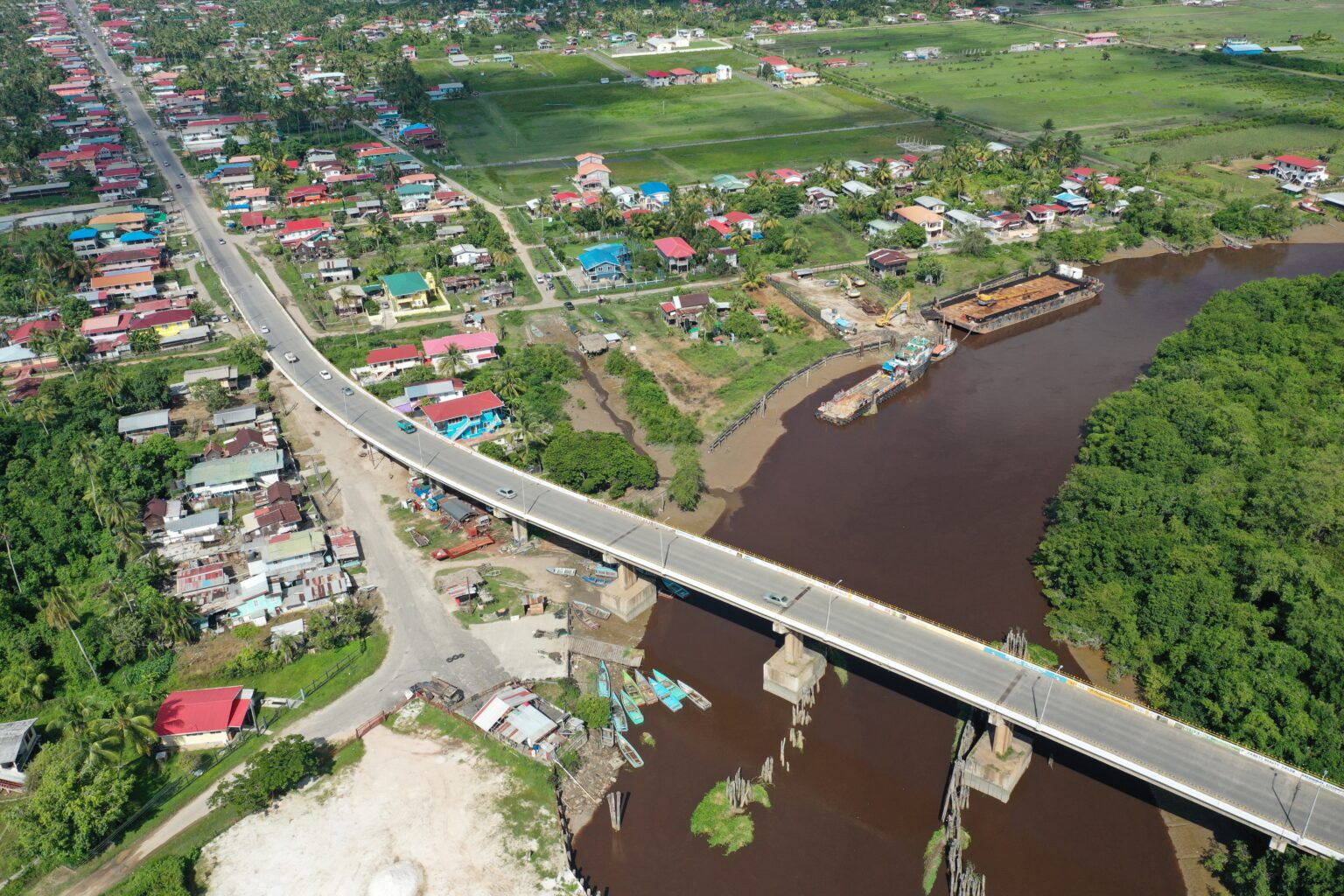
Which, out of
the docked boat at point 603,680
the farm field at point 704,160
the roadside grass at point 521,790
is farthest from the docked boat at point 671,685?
the farm field at point 704,160

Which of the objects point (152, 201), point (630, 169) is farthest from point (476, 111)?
point (152, 201)

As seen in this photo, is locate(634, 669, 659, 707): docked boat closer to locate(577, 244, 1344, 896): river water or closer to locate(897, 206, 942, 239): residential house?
locate(577, 244, 1344, 896): river water

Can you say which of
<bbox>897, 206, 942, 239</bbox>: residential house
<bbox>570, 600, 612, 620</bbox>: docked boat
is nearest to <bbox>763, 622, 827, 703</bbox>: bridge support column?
<bbox>570, 600, 612, 620</bbox>: docked boat

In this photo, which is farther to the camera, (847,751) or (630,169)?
(630,169)

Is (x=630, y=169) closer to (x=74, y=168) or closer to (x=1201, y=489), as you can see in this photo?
(x=74, y=168)

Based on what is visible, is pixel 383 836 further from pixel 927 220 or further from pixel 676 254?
pixel 927 220

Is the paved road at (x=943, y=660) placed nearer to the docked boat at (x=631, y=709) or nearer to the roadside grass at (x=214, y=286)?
the docked boat at (x=631, y=709)

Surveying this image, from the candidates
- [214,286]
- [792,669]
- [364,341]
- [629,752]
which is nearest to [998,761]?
[792,669]
